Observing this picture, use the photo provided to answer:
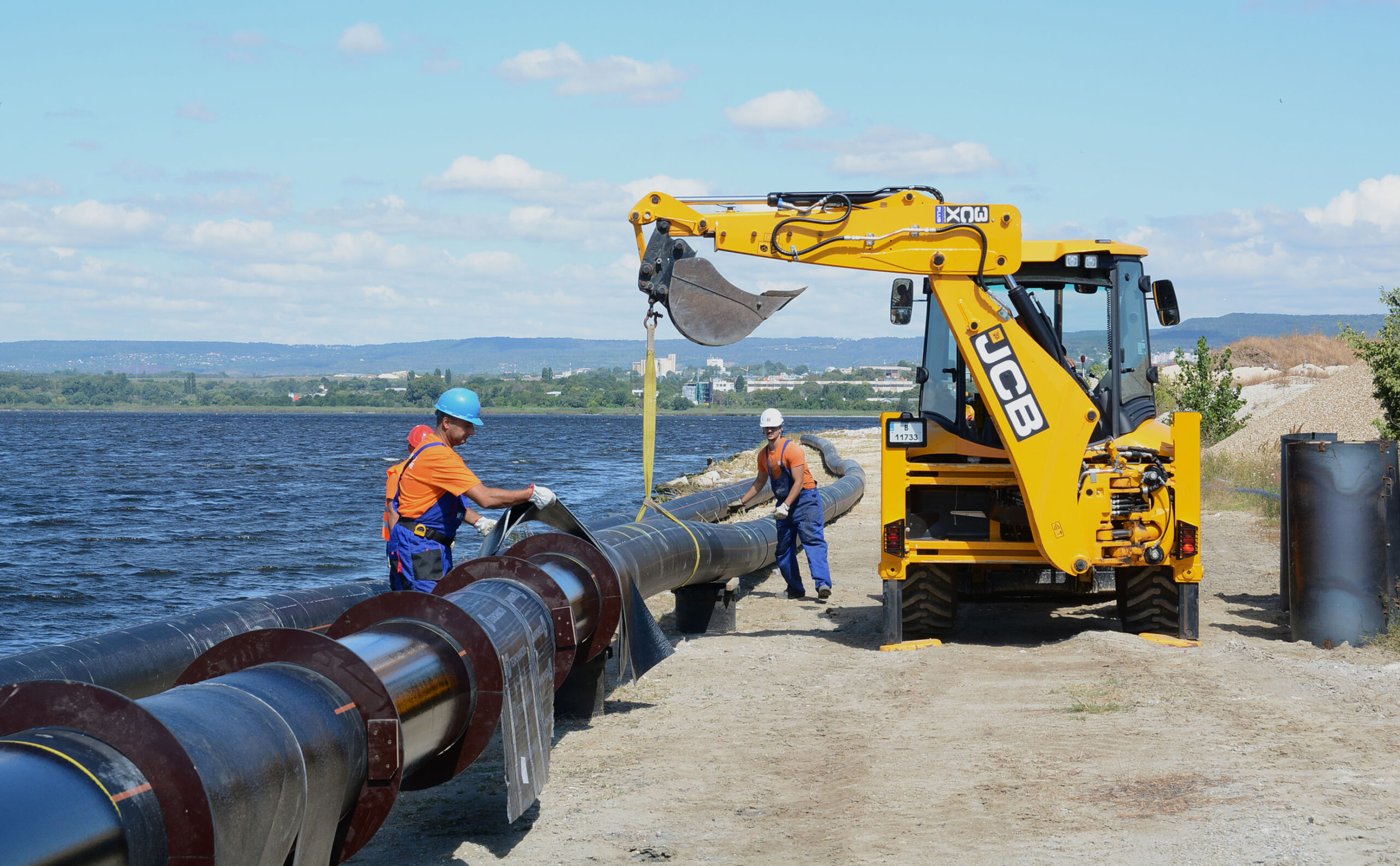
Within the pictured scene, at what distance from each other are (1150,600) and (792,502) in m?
3.72

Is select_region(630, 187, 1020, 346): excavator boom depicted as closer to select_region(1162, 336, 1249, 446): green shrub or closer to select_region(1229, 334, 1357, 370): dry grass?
select_region(1162, 336, 1249, 446): green shrub

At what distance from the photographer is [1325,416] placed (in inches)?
1024

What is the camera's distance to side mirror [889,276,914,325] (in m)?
9.71

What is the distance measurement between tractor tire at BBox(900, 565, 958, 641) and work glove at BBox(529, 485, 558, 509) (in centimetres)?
363

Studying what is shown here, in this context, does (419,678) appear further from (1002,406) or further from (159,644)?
(1002,406)

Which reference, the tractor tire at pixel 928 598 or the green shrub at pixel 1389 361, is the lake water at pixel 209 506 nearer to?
the tractor tire at pixel 928 598

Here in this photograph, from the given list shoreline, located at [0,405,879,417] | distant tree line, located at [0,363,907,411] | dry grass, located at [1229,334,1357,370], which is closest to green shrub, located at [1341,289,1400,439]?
dry grass, located at [1229,334,1357,370]

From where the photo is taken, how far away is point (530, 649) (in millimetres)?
5961

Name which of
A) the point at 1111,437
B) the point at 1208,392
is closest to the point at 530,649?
the point at 1111,437

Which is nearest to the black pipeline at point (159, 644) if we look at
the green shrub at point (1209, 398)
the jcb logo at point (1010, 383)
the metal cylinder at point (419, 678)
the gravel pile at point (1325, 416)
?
the metal cylinder at point (419, 678)

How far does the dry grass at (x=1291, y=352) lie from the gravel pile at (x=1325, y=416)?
21458mm

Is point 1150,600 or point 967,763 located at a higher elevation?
point 1150,600

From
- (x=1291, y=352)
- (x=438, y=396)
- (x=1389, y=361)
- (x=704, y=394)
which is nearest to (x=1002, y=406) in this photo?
(x=1389, y=361)

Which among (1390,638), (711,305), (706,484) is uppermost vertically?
(711,305)
